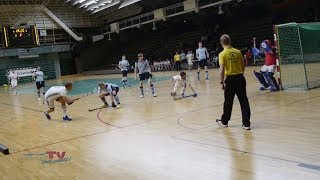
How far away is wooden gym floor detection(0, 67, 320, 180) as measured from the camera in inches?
196

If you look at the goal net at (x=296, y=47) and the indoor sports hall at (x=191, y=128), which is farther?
the goal net at (x=296, y=47)

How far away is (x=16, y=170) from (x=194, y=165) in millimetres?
2838

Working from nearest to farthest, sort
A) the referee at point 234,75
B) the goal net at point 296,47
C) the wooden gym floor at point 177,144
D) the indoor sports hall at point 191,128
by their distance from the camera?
the wooden gym floor at point 177,144 → the indoor sports hall at point 191,128 → the referee at point 234,75 → the goal net at point 296,47

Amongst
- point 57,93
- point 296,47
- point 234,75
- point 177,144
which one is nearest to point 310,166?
point 177,144

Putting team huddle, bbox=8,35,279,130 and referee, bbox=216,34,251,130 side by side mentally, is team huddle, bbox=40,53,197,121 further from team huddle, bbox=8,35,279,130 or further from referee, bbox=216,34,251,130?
referee, bbox=216,34,251,130

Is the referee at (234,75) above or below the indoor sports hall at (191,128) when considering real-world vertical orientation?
above

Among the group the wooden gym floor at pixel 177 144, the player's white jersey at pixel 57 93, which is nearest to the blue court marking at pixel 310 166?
the wooden gym floor at pixel 177 144

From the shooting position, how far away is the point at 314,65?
1647 cm

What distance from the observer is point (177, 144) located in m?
6.45

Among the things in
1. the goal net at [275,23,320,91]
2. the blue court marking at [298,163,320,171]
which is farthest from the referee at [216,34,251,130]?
the goal net at [275,23,320,91]

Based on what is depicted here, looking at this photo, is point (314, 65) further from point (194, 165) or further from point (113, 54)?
point (113, 54)

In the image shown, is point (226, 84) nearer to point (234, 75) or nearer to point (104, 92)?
point (234, 75)

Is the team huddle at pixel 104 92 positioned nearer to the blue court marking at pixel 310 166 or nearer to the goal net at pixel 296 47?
the goal net at pixel 296 47

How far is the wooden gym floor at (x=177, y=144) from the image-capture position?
499 cm
